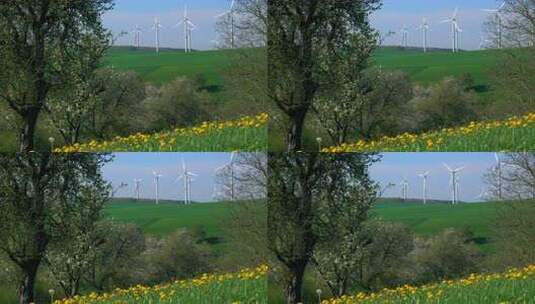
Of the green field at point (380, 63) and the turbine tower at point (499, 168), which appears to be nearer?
the turbine tower at point (499, 168)

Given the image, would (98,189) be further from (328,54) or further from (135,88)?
(328,54)

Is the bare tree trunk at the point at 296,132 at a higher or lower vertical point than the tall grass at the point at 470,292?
higher

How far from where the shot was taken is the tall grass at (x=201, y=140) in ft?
64.3

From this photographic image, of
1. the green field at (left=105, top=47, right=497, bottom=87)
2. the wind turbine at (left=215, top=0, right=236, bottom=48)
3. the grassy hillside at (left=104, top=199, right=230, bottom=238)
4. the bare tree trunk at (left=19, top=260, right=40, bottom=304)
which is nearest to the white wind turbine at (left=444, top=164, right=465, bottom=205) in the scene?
the green field at (left=105, top=47, right=497, bottom=87)

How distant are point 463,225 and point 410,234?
2.26ft

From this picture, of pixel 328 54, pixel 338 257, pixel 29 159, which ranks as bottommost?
pixel 338 257

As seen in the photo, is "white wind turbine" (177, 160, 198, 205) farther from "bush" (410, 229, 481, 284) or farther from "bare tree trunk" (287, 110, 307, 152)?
"bush" (410, 229, 481, 284)

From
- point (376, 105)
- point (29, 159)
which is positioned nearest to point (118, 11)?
point (29, 159)

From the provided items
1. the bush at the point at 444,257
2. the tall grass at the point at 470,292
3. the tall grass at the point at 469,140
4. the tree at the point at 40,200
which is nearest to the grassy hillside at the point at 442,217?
the bush at the point at 444,257

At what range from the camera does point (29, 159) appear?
19.6 meters

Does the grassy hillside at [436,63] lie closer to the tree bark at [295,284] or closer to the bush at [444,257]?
the bush at [444,257]

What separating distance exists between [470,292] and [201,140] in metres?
3.93

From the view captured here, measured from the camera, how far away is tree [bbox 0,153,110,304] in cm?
1959

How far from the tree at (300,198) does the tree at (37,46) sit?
291 cm
